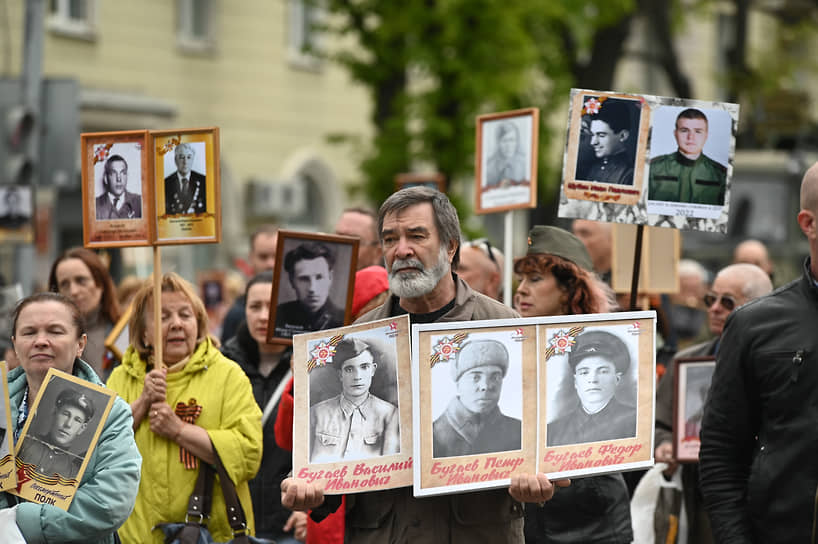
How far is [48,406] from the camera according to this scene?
4.61m

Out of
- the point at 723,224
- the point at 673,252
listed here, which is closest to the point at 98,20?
the point at 673,252

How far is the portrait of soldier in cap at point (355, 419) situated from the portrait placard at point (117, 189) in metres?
1.80

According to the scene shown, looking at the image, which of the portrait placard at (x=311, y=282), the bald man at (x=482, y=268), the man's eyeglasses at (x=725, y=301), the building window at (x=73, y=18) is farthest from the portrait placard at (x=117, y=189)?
the building window at (x=73, y=18)

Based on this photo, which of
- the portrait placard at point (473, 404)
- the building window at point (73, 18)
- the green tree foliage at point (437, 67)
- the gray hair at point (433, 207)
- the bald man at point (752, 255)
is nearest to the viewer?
the portrait placard at point (473, 404)

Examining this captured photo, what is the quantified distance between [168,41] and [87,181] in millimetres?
16306

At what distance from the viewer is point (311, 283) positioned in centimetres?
588

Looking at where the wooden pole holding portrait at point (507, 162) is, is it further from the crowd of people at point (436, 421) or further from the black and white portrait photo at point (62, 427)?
the black and white portrait photo at point (62, 427)

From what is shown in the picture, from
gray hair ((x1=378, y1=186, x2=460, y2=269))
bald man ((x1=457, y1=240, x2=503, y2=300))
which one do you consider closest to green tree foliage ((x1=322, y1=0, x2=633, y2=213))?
bald man ((x1=457, y1=240, x2=503, y2=300))

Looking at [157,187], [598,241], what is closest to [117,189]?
[157,187]

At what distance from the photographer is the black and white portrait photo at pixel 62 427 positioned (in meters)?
4.57

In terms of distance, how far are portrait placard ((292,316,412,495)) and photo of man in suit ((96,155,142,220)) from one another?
5.88 ft

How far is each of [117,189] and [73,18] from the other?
49.3 feet

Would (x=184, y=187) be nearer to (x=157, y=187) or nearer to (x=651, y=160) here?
(x=157, y=187)

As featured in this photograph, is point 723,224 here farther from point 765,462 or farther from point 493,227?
point 493,227
